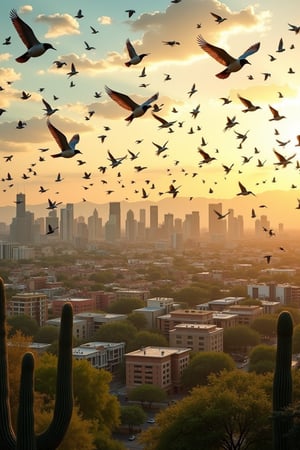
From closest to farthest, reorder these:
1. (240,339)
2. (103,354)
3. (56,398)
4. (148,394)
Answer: (56,398) → (148,394) → (103,354) → (240,339)

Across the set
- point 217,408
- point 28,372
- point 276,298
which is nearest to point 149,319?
point 276,298

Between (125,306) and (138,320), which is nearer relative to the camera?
(138,320)

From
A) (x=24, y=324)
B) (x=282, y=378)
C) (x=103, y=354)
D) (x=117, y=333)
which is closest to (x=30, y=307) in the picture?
(x=24, y=324)

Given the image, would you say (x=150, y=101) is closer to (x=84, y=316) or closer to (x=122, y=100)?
(x=122, y=100)

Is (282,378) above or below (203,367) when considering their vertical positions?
above

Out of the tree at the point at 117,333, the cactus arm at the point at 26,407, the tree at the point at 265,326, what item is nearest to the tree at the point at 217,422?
the cactus arm at the point at 26,407

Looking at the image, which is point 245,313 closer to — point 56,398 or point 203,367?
point 203,367

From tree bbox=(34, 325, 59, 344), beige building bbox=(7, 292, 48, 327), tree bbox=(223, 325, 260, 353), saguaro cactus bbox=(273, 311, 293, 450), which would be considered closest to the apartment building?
tree bbox=(34, 325, 59, 344)
